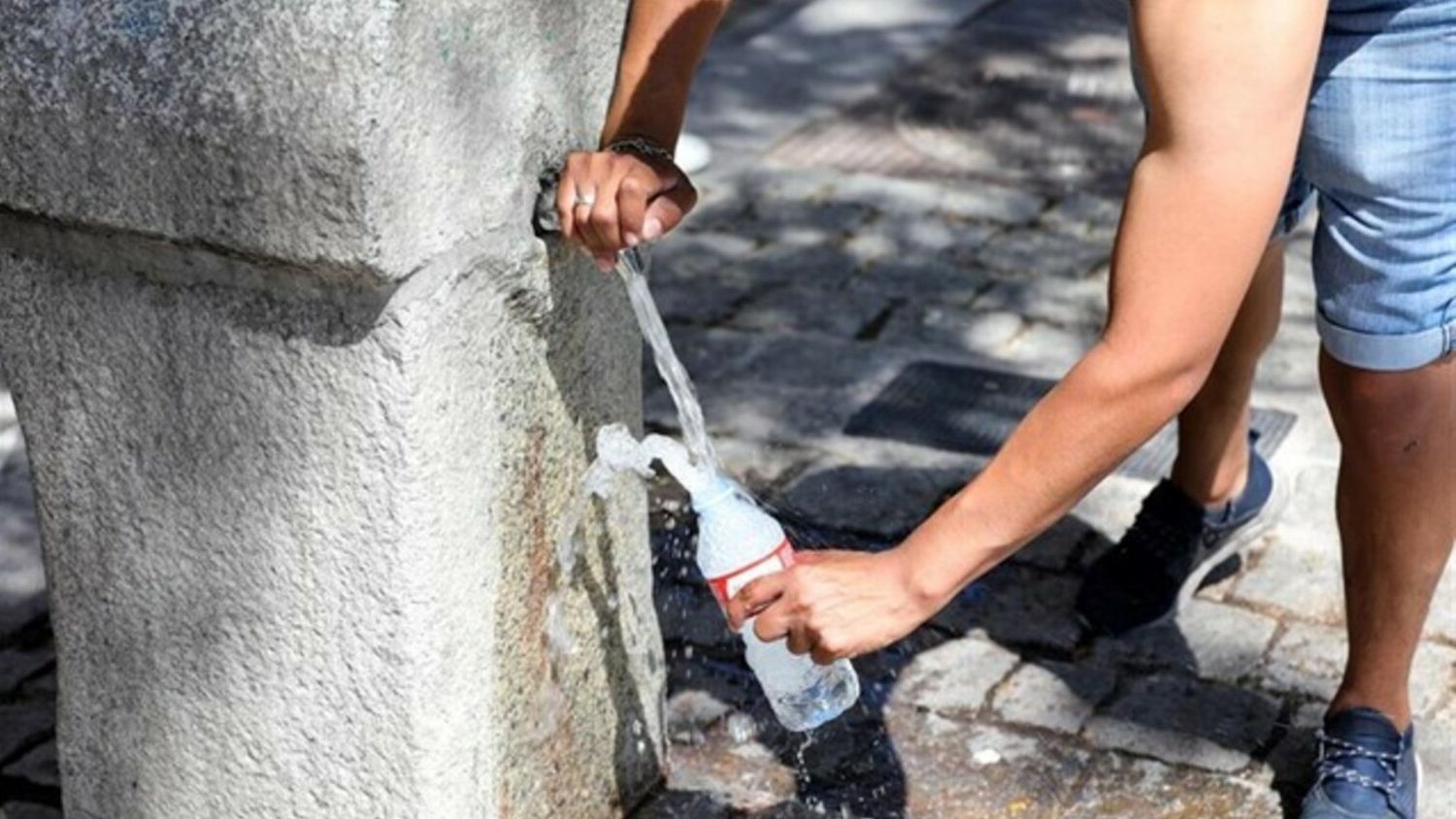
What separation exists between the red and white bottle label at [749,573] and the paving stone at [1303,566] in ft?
4.34

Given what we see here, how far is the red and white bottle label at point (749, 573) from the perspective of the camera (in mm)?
2676

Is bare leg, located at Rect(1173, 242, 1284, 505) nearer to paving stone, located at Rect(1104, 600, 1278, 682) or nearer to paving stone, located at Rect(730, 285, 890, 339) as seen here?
paving stone, located at Rect(1104, 600, 1278, 682)

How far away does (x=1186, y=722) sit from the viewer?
3.46 m

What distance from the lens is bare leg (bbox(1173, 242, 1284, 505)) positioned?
3.64 meters

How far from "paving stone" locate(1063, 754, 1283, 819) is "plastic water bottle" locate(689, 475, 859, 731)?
0.41m

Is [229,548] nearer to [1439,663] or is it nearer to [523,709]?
[523,709]

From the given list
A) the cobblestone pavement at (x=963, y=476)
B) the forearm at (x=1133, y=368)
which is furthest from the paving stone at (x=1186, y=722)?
the forearm at (x=1133, y=368)

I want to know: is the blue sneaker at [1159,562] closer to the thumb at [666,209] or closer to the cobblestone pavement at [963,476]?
the cobblestone pavement at [963,476]

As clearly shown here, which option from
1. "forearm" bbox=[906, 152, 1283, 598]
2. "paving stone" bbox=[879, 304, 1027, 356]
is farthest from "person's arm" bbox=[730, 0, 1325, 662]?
"paving stone" bbox=[879, 304, 1027, 356]

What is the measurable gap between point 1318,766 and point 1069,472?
997 millimetres

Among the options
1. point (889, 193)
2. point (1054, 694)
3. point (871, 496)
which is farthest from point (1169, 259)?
point (889, 193)

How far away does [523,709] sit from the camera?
2.90 meters

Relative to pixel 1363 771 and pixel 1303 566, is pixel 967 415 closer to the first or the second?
pixel 1303 566

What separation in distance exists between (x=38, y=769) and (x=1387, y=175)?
198cm
